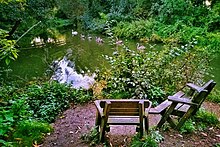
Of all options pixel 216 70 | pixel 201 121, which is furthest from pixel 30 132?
pixel 216 70

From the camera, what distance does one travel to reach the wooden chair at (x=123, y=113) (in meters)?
4.46

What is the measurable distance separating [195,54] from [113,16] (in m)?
19.1

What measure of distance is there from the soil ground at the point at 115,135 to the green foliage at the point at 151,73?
1.16m

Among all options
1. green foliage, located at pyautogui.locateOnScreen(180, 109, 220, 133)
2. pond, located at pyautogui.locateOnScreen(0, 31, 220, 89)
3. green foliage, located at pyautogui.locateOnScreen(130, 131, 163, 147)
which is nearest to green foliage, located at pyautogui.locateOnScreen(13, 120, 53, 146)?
green foliage, located at pyautogui.locateOnScreen(130, 131, 163, 147)

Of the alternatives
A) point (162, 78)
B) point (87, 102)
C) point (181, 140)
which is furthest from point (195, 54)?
point (181, 140)

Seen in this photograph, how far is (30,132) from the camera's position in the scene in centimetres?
536

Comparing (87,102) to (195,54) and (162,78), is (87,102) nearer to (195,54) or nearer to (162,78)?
(162,78)

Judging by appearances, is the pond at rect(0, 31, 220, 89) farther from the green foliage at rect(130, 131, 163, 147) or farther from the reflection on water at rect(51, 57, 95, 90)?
the green foliage at rect(130, 131, 163, 147)

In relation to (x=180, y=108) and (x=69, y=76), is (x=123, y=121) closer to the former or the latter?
(x=180, y=108)

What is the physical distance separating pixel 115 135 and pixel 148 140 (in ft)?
2.60

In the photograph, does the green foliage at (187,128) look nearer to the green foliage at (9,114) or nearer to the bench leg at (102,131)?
the bench leg at (102,131)

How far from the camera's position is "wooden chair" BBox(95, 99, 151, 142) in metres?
4.46

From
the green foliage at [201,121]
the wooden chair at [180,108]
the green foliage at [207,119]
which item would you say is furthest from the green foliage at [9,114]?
the green foliage at [207,119]

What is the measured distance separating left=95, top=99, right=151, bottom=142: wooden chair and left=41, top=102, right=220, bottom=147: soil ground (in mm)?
361
